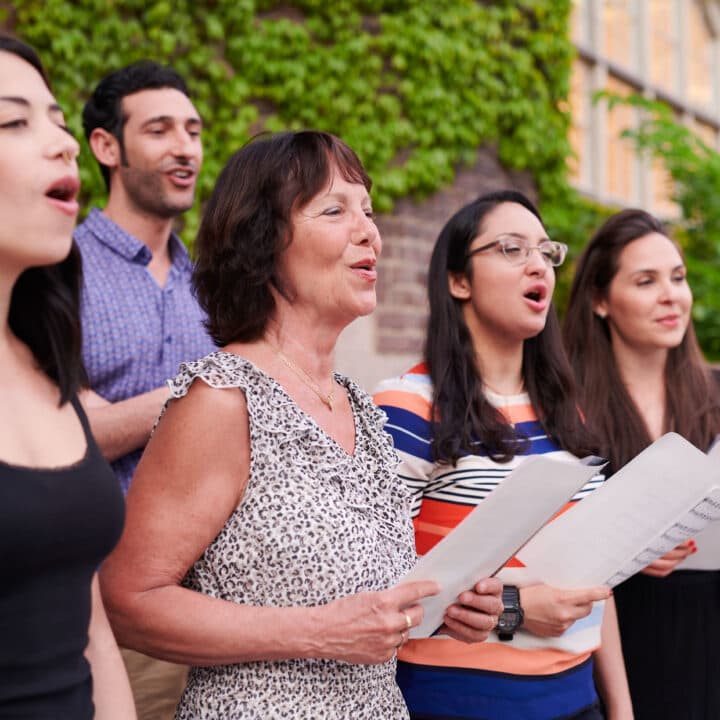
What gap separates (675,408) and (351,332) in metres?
3.18

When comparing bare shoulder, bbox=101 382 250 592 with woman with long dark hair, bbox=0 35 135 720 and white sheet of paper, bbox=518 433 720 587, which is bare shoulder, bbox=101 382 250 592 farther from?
white sheet of paper, bbox=518 433 720 587

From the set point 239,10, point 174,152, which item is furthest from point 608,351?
point 239,10

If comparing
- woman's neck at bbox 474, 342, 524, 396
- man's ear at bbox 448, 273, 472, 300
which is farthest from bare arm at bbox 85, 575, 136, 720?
man's ear at bbox 448, 273, 472, 300

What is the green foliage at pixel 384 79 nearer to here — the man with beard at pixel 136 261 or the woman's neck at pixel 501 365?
the man with beard at pixel 136 261

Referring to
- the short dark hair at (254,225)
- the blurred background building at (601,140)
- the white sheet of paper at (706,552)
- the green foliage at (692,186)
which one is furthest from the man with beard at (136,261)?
the green foliage at (692,186)

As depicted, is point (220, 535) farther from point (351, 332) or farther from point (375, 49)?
point (375, 49)

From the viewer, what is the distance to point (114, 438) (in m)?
2.45

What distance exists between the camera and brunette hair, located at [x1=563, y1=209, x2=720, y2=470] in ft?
9.89

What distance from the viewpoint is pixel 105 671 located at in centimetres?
159

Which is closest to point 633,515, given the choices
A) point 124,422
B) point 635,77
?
point 124,422

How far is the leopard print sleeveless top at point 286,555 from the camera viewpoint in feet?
5.59

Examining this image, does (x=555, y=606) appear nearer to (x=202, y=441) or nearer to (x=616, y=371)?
(x=202, y=441)

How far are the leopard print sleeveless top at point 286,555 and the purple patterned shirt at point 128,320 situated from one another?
891mm

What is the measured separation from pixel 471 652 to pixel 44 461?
3.85 feet
